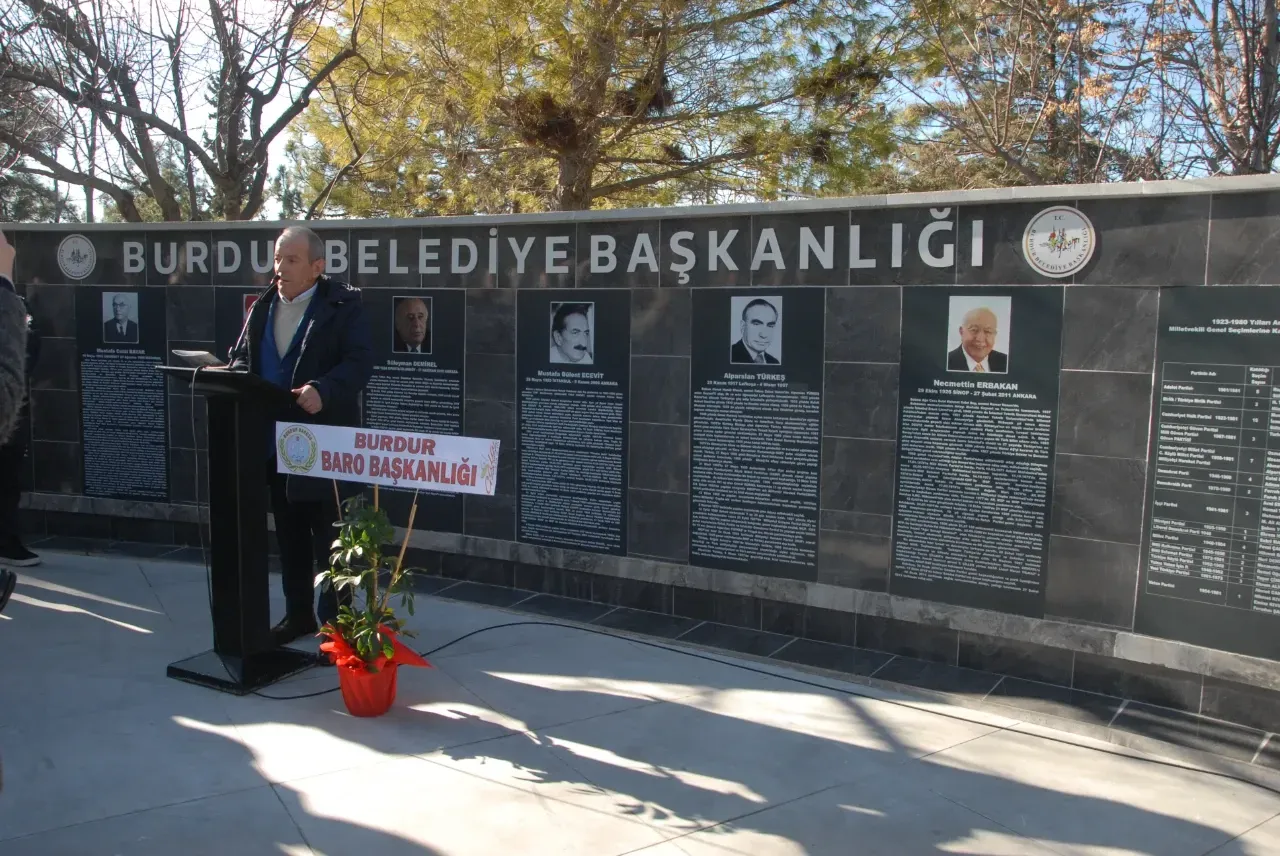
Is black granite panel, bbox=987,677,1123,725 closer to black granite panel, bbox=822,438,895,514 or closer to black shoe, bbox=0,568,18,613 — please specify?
black granite panel, bbox=822,438,895,514

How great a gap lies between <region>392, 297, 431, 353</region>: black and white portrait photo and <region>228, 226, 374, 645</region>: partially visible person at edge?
1.38 m

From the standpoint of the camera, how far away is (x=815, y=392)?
5.33m

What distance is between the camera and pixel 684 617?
232 inches

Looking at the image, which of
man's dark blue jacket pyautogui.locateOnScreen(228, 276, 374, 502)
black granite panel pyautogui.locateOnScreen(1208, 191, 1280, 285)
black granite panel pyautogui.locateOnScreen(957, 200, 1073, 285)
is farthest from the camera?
man's dark blue jacket pyautogui.locateOnScreen(228, 276, 374, 502)

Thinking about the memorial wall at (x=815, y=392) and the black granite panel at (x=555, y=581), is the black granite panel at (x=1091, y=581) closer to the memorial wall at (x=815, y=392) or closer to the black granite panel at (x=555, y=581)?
the memorial wall at (x=815, y=392)

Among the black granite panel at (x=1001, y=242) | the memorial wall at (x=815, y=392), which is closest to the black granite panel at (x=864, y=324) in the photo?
the memorial wall at (x=815, y=392)

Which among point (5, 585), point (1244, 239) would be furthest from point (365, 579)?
point (1244, 239)

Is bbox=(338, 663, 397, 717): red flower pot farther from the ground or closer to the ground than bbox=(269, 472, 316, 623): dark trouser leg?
closer to the ground

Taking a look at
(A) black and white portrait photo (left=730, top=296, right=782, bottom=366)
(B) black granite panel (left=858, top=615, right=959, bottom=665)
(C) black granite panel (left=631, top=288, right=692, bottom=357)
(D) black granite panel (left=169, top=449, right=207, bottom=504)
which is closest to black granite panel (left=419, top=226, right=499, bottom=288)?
(C) black granite panel (left=631, top=288, right=692, bottom=357)

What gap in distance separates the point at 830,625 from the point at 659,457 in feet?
4.33

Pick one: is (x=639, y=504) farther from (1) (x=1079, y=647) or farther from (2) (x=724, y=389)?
(1) (x=1079, y=647)

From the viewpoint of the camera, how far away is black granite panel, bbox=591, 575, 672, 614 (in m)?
5.96

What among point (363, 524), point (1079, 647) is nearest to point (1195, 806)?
point (1079, 647)

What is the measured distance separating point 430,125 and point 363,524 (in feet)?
30.4
